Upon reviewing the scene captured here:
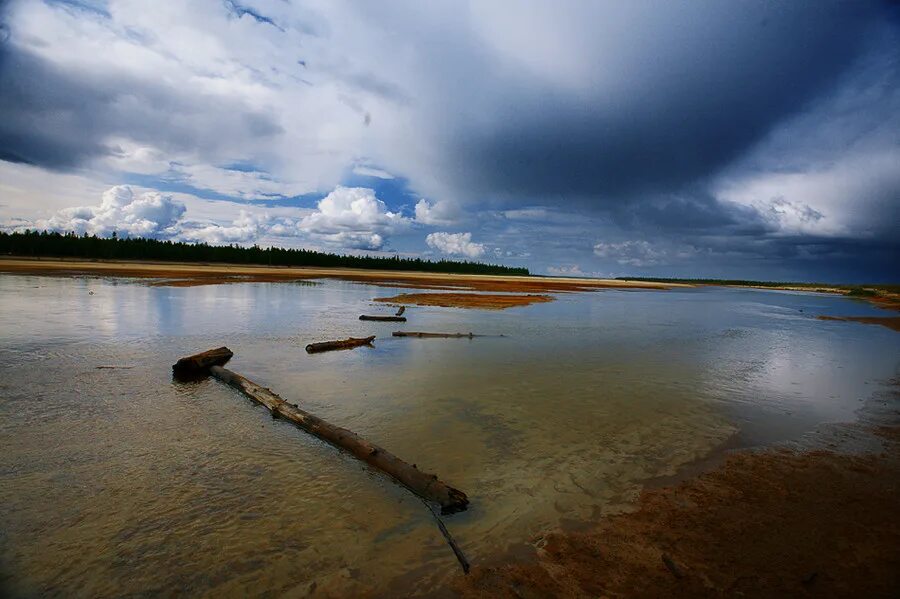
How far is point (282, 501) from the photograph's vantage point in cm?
618

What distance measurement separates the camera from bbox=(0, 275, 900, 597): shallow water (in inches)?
196

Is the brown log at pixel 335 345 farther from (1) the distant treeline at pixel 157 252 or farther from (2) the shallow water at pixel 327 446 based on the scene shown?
(1) the distant treeline at pixel 157 252

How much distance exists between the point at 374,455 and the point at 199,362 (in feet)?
25.5

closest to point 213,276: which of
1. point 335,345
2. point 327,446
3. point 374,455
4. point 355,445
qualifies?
point 335,345

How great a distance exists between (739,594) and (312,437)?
7106mm

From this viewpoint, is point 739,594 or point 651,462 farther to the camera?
point 651,462

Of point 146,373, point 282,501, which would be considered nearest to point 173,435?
point 282,501

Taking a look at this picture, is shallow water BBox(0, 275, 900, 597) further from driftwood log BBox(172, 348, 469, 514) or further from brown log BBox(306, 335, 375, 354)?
brown log BBox(306, 335, 375, 354)

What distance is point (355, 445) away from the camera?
24.6 ft

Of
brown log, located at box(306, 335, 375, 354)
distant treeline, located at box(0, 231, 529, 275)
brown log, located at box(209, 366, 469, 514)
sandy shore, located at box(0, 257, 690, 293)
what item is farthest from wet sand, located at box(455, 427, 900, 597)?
distant treeline, located at box(0, 231, 529, 275)

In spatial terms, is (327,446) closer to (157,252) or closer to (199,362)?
(199,362)

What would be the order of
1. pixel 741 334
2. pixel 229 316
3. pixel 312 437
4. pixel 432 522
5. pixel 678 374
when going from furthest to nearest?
pixel 741 334 < pixel 229 316 < pixel 678 374 < pixel 312 437 < pixel 432 522

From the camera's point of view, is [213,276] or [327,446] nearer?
[327,446]

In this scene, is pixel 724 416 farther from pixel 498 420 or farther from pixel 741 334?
pixel 741 334
